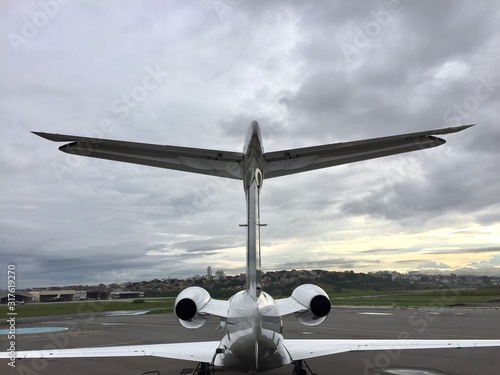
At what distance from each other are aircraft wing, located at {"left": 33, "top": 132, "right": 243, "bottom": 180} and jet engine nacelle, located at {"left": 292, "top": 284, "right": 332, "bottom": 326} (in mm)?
2851

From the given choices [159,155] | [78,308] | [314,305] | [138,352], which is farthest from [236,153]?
[78,308]

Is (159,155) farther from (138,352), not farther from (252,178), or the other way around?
(138,352)

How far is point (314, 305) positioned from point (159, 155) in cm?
431

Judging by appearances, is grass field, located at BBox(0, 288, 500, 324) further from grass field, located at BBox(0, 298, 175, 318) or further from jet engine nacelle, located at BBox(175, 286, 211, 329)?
jet engine nacelle, located at BBox(175, 286, 211, 329)

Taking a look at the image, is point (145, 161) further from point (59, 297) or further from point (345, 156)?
point (59, 297)

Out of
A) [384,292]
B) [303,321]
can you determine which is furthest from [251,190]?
[384,292]

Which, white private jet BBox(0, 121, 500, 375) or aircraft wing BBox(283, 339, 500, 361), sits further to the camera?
aircraft wing BBox(283, 339, 500, 361)

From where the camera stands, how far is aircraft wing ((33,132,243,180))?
6863 mm

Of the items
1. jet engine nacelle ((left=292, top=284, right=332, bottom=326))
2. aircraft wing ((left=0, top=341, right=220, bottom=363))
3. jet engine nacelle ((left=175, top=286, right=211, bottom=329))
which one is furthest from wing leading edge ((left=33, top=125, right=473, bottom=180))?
aircraft wing ((left=0, top=341, right=220, bottom=363))

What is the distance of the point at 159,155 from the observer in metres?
7.69

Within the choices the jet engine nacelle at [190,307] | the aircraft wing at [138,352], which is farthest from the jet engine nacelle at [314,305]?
the aircraft wing at [138,352]

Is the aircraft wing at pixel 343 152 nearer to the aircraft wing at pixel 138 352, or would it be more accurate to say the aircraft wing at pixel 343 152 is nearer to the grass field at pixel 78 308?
the aircraft wing at pixel 138 352

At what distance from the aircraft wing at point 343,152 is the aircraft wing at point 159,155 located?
773 millimetres

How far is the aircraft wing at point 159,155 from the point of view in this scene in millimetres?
6863
